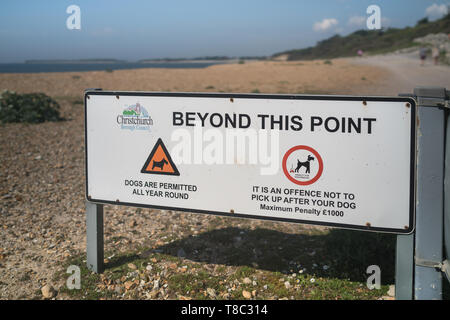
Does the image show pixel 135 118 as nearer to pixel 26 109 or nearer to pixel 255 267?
pixel 255 267

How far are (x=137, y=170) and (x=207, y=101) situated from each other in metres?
0.83

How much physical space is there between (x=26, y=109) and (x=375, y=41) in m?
86.7

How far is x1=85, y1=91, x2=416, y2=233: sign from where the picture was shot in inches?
113

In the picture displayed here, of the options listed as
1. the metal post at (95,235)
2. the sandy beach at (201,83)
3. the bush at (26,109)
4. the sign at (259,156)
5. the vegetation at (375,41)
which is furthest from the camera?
the vegetation at (375,41)

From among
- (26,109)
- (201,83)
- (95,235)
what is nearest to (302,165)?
(95,235)

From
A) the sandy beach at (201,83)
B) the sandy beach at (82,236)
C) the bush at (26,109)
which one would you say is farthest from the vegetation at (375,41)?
the sandy beach at (82,236)

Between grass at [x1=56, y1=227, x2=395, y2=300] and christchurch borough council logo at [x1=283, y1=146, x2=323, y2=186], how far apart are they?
99cm

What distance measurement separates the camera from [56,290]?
361 cm

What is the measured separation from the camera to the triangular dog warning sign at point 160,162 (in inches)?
137

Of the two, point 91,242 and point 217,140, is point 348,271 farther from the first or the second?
point 91,242

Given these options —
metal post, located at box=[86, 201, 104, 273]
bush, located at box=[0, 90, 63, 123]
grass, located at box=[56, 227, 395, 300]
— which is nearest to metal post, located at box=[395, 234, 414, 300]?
A: grass, located at box=[56, 227, 395, 300]

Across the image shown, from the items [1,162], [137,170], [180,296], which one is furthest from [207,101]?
[1,162]

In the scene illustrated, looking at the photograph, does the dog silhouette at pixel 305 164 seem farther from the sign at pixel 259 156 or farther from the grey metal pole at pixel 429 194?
the grey metal pole at pixel 429 194

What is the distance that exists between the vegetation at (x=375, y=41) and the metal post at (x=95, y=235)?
220ft
